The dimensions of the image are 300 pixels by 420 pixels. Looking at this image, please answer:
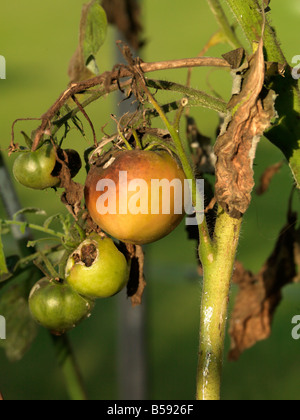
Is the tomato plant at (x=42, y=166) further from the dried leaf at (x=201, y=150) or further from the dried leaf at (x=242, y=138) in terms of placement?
the dried leaf at (x=201, y=150)

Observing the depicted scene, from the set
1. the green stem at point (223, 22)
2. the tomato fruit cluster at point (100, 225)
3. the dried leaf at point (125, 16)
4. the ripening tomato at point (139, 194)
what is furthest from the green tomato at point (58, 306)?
the dried leaf at point (125, 16)

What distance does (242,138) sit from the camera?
0.52 m

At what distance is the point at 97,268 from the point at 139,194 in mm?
93

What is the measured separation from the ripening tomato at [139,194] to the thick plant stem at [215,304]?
5cm

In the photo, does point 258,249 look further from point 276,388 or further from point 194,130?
point 194,130

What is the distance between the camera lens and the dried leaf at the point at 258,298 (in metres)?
0.88

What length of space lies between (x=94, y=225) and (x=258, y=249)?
2.25m

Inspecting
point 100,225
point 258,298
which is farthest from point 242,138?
point 258,298

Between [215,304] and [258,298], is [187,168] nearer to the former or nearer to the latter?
[215,304]

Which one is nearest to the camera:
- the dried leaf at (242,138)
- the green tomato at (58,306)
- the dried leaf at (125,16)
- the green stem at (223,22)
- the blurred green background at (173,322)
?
the dried leaf at (242,138)

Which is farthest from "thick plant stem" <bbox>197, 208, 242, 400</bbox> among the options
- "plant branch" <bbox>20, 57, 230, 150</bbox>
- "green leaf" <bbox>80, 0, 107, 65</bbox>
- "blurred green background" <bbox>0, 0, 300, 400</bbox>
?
"blurred green background" <bbox>0, 0, 300, 400</bbox>

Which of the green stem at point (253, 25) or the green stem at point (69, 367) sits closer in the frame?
the green stem at point (253, 25)

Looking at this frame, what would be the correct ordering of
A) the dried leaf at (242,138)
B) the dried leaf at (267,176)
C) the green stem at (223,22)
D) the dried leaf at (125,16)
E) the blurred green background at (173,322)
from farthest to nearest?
the blurred green background at (173,322)
the dried leaf at (125,16)
the dried leaf at (267,176)
the green stem at (223,22)
the dried leaf at (242,138)
